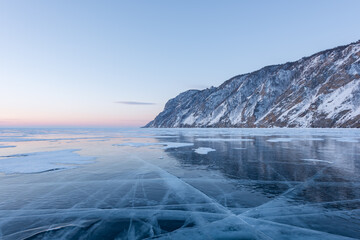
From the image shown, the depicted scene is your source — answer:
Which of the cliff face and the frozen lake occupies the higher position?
the cliff face

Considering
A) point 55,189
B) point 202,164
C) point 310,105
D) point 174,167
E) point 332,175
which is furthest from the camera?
point 310,105

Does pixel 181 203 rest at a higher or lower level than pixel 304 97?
lower

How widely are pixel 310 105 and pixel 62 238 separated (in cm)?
11812

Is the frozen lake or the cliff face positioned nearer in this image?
the frozen lake

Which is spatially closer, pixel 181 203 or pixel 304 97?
pixel 181 203

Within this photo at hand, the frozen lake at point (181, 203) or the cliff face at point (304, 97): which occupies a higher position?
the cliff face at point (304, 97)

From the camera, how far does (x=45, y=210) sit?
6727 millimetres

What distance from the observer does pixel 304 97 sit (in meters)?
111

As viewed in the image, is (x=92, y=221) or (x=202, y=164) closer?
(x=92, y=221)

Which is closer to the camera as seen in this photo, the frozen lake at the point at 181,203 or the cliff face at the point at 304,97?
the frozen lake at the point at 181,203

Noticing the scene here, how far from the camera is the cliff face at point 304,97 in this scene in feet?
287

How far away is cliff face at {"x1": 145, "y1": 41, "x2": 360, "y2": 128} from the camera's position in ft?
287

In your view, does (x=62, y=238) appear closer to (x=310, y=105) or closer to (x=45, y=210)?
(x=45, y=210)

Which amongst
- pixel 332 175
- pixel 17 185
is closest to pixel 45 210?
pixel 17 185
